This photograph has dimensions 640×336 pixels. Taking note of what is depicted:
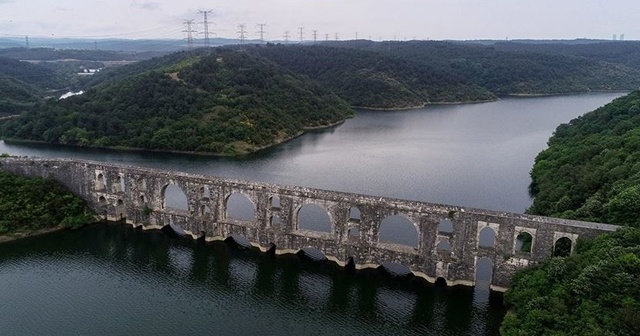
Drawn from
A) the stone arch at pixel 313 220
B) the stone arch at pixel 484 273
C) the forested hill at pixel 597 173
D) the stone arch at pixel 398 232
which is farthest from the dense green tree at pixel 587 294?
A: the stone arch at pixel 313 220

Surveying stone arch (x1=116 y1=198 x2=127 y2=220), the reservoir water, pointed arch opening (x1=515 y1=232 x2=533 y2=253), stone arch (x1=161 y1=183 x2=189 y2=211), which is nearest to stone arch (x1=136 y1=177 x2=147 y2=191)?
stone arch (x1=116 y1=198 x2=127 y2=220)

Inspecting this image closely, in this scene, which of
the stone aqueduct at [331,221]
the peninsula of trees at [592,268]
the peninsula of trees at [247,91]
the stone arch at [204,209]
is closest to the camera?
the peninsula of trees at [592,268]

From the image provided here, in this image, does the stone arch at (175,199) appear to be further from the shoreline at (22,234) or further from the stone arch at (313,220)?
the stone arch at (313,220)

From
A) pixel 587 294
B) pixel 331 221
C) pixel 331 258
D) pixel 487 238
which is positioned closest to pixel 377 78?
pixel 487 238

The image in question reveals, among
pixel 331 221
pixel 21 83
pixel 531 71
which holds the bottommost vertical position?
pixel 331 221

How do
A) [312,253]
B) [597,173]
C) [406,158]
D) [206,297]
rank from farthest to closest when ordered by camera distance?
[406,158]
[312,253]
[597,173]
[206,297]

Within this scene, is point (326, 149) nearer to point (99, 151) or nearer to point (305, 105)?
point (305, 105)

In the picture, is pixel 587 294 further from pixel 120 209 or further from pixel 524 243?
pixel 120 209
